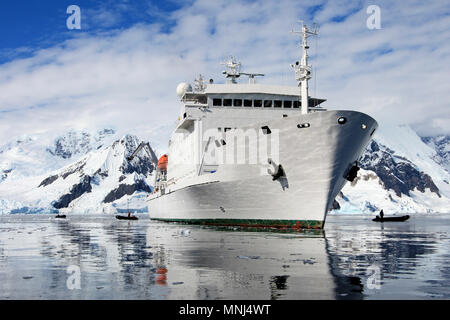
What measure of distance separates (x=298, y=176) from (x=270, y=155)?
78.2 inches

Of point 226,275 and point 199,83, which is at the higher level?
point 199,83

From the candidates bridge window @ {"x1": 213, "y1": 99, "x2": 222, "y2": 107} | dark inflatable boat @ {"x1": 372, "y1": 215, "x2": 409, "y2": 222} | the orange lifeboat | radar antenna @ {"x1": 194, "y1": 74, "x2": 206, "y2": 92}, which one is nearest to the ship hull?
bridge window @ {"x1": 213, "y1": 99, "x2": 222, "y2": 107}

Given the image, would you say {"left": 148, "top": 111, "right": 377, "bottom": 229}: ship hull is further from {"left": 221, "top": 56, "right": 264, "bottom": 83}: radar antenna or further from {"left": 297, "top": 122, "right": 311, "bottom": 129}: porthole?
{"left": 221, "top": 56, "right": 264, "bottom": 83}: radar antenna

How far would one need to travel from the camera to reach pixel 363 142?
27578 mm

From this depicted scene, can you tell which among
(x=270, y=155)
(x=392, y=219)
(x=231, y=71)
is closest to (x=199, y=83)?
(x=231, y=71)

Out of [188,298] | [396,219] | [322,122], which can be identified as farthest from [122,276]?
[396,219]

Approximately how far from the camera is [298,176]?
1037 inches

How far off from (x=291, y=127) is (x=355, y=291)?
17.8 meters

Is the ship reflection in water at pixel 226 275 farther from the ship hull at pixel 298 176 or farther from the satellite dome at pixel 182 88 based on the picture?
the satellite dome at pixel 182 88

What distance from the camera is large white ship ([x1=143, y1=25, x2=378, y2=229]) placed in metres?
25.7

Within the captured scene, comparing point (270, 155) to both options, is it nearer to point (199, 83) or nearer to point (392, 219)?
point (199, 83)

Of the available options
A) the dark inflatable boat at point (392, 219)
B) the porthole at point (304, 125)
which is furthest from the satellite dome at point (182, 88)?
the porthole at point (304, 125)

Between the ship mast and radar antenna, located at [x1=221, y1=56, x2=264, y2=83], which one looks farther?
radar antenna, located at [x1=221, y1=56, x2=264, y2=83]
